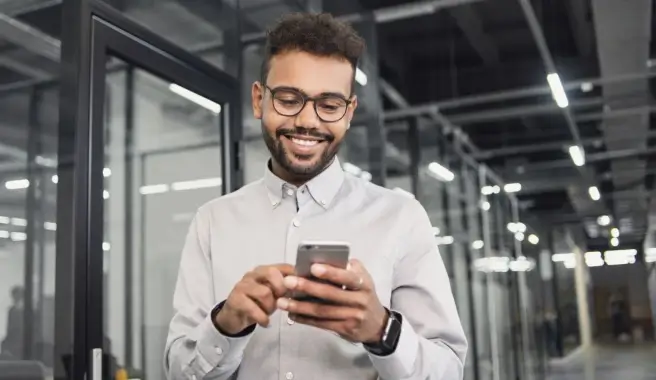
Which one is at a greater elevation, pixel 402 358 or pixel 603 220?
pixel 603 220

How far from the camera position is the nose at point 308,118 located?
0.95m

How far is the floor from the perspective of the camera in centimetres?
438

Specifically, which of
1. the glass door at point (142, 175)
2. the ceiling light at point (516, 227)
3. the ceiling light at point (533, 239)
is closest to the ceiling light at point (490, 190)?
the ceiling light at point (516, 227)

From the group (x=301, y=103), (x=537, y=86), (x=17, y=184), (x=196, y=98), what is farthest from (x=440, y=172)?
(x=301, y=103)

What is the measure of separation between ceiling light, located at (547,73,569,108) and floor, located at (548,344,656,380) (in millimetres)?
1665

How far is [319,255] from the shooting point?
776mm

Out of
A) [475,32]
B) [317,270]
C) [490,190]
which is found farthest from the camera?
[490,190]

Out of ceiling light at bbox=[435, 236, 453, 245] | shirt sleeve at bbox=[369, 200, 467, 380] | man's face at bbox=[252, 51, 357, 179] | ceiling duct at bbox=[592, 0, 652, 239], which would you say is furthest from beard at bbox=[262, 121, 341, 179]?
ceiling light at bbox=[435, 236, 453, 245]

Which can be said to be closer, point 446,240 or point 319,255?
point 319,255

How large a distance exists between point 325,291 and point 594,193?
4.45 m

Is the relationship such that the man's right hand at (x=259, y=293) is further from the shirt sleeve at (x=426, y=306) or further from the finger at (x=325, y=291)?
the shirt sleeve at (x=426, y=306)

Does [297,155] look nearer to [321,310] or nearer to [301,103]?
[301,103]

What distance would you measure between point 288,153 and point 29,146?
74.5 inches

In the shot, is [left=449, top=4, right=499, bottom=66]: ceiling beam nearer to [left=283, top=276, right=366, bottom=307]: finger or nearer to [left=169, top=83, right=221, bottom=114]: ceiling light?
[left=169, top=83, right=221, bottom=114]: ceiling light
